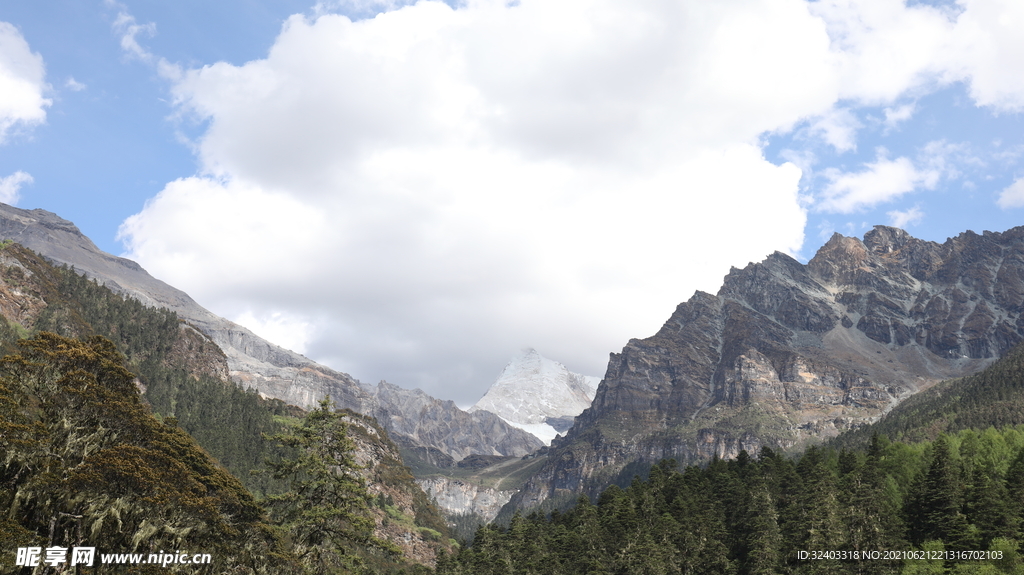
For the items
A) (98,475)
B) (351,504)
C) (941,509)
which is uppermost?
(941,509)

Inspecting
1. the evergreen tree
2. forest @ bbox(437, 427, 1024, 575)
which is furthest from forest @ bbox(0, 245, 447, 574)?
the evergreen tree

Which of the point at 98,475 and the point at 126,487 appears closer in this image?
the point at 98,475

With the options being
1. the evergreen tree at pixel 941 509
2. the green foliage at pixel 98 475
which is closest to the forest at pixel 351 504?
the green foliage at pixel 98 475

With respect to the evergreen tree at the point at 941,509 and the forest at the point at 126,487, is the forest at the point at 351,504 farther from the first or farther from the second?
the evergreen tree at the point at 941,509

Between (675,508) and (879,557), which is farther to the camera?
(675,508)

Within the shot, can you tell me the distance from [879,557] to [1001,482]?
129ft

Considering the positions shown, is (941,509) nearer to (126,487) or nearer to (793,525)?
(793,525)

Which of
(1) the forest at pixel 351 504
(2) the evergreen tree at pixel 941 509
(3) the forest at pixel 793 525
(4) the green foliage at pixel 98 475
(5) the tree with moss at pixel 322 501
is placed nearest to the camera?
(4) the green foliage at pixel 98 475

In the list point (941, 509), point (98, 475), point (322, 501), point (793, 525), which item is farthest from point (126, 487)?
point (941, 509)

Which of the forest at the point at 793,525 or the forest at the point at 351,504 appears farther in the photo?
the forest at the point at 793,525

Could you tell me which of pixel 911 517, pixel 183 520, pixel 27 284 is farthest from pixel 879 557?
pixel 27 284

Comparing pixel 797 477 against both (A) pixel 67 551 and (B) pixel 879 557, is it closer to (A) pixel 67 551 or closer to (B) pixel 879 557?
(B) pixel 879 557

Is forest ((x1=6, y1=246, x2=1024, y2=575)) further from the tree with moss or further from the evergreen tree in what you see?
the evergreen tree

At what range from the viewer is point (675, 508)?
130 metres
